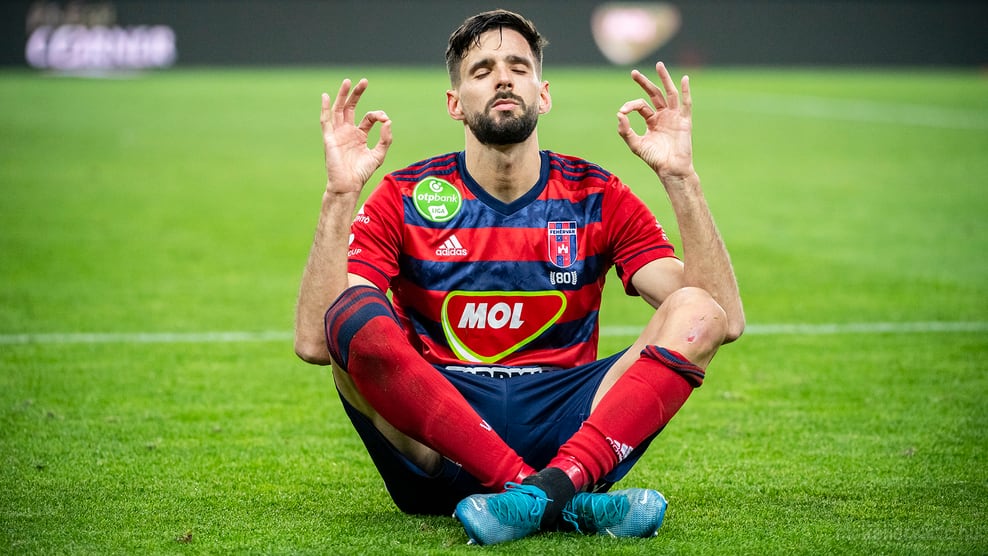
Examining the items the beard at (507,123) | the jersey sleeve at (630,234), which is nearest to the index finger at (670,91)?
the jersey sleeve at (630,234)

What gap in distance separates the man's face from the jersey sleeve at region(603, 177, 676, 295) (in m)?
0.39

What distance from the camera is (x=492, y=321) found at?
4441 mm

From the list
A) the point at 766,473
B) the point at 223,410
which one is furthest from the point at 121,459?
the point at 766,473

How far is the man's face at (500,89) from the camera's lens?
438cm

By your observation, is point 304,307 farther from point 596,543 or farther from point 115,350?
point 115,350

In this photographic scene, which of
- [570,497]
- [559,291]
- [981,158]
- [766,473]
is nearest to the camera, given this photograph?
[570,497]

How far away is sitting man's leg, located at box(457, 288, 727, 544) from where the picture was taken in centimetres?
387

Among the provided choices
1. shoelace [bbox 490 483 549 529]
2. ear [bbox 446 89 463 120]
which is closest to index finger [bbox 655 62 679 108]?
ear [bbox 446 89 463 120]

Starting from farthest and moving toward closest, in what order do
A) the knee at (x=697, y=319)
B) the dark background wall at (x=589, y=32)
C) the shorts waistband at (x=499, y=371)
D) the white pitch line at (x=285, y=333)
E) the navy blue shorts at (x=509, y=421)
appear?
the dark background wall at (x=589, y=32)
the white pitch line at (x=285, y=333)
the shorts waistband at (x=499, y=371)
the navy blue shorts at (x=509, y=421)
the knee at (x=697, y=319)

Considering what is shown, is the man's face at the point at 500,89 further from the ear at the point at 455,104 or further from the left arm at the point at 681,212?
the left arm at the point at 681,212

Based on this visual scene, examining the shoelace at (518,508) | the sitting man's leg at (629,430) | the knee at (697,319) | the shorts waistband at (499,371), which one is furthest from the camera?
the shorts waistband at (499,371)

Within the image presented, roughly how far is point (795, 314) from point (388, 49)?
1085 inches

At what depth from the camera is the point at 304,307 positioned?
13.5 feet

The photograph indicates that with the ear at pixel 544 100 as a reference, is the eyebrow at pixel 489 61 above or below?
above
